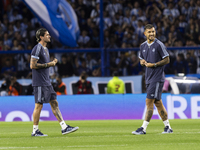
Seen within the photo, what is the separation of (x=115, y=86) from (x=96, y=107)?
1.42 meters

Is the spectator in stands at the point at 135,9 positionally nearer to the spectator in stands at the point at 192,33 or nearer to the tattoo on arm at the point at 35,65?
the spectator in stands at the point at 192,33

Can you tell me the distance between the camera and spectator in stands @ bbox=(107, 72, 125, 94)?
15.6 m

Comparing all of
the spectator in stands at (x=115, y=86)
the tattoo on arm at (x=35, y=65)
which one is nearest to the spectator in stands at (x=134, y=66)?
the spectator in stands at (x=115, y=86)

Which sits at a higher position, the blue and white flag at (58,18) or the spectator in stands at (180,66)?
the blue and white flag at (58,18)

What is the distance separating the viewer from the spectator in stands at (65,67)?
17091mm

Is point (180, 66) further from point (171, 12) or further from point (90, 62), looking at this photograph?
point (171, 12)

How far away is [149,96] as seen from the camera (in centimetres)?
824

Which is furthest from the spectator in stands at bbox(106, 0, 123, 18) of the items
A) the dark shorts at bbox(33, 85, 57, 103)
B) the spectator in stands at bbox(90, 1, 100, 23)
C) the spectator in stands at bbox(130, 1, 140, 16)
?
the dark shorts at bbox(33, 85, 57, 103)

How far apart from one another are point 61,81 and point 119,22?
4.95 meters

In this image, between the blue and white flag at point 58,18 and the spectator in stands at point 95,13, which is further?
the spectator in stands at point 95,13

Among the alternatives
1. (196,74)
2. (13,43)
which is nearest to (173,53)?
(196,74)

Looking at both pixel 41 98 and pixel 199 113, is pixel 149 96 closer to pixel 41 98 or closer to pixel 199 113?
pixel 41 98

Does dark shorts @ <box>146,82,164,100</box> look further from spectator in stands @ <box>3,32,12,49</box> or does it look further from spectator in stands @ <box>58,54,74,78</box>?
spectator in stands @ <box>3,32,12,49</box>

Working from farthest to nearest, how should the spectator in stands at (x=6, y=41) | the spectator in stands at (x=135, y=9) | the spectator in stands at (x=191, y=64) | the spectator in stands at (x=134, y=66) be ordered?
the spectator in stands at (x=135, y=9), the spectator in stands at (x=6, y=41), the spectator in stands at (x=134, y=66), the spectator in stands at (x=191, y=64)
